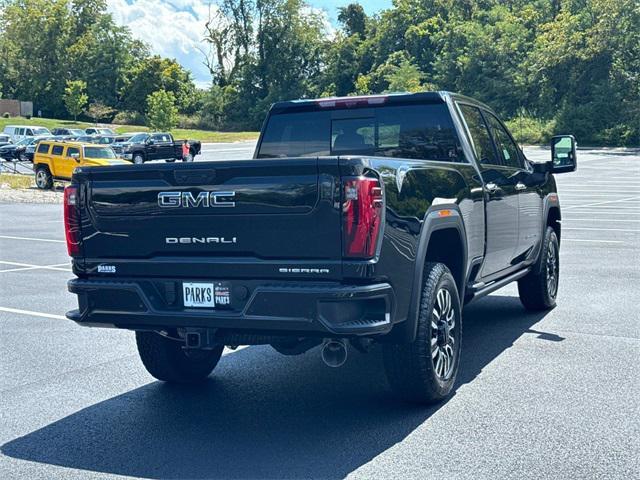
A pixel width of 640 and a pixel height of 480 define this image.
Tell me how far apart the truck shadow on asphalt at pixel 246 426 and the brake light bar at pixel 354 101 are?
2.03m

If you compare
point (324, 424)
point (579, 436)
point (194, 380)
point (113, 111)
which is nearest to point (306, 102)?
point (194, 380)

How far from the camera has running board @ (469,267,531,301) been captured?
6.60 m

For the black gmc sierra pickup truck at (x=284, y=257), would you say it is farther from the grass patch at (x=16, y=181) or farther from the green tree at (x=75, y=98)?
the green tree at (x=75, y=98)

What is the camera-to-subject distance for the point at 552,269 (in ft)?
29.2

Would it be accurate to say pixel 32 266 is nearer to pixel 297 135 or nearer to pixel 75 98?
pixel 297 135

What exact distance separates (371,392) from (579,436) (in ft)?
5.04

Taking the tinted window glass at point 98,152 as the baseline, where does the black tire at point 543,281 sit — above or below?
below

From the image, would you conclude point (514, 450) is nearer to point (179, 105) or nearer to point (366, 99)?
point (366, 99)

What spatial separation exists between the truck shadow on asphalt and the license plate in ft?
2.54

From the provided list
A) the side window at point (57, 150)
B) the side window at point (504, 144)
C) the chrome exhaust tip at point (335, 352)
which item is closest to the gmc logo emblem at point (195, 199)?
the chrome exhaust tip at point (335, 352)

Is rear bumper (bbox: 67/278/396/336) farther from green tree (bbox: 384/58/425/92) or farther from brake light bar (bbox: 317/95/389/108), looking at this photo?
green tree (bbox: 384/58/425/92)

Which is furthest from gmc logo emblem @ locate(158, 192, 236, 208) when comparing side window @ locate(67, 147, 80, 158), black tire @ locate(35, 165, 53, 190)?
black tire @ locate(35, 165, 53, 190)

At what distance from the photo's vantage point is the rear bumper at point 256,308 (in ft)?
15.3

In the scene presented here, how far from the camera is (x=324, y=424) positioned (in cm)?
529
